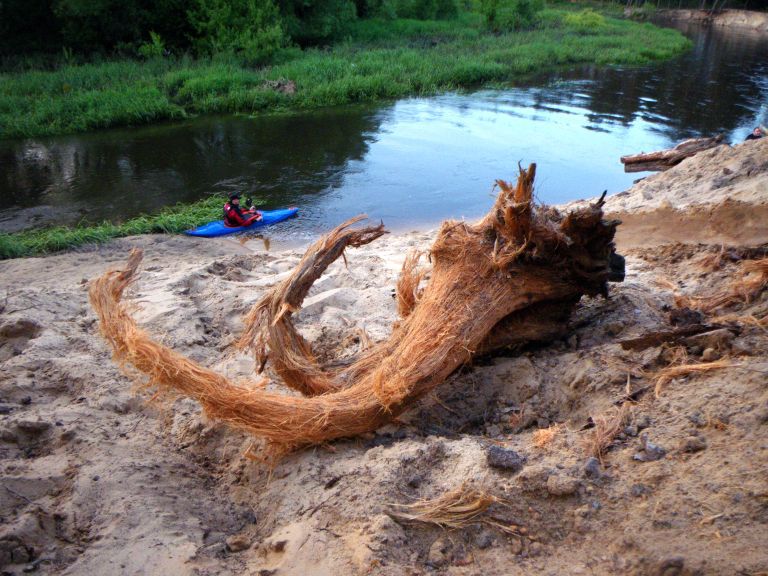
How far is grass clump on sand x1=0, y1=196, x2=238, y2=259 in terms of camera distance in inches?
311

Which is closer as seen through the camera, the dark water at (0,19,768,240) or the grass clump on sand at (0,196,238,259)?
the grass clump on sand at (0,196,238,259)

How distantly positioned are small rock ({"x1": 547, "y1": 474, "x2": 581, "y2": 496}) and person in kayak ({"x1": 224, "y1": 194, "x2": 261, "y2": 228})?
722 centimetres

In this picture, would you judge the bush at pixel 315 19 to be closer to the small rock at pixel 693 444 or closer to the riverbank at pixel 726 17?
the small rock at pixel 693 444

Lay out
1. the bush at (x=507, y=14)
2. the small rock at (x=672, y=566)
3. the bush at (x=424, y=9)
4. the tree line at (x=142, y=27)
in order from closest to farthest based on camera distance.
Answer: the small rock at (x=672, y=566), the tree line at (x=142, y=27), the bush at (x=507, y=14), the bush at (x=424, y=9)

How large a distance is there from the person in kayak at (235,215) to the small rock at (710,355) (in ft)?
23.0

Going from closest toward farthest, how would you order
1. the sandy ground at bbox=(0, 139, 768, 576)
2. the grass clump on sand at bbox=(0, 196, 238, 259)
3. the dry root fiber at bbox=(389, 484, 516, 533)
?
the sandy ground at bbox=(0, 139, 768, 576)
the dry root fiber at bbox=(389, 484, 516, 533)
the grass clump on sand at bbox=(0, 196, 238, 259)

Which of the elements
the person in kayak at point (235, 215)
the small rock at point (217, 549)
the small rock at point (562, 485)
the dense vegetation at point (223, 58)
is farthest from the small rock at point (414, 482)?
the person in kayak at point (235, 215)

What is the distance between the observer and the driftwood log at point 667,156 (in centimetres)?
1033

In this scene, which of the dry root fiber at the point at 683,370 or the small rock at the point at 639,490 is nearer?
the small rock at the point at 639,490

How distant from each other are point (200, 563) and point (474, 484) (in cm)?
121

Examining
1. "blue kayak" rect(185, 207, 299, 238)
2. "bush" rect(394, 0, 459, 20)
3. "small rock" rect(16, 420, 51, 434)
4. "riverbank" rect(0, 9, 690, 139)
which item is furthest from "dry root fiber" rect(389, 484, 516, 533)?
"bush" rect(394, 0, 459, 20)

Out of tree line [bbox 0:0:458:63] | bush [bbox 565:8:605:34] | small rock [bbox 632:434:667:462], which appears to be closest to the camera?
small rock [bbox 632:434:667:462]

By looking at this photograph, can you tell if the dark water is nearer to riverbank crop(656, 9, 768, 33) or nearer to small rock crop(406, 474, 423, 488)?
small rock crop(406, 474, 423, 488)

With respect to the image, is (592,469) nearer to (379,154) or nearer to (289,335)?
(289,335)
